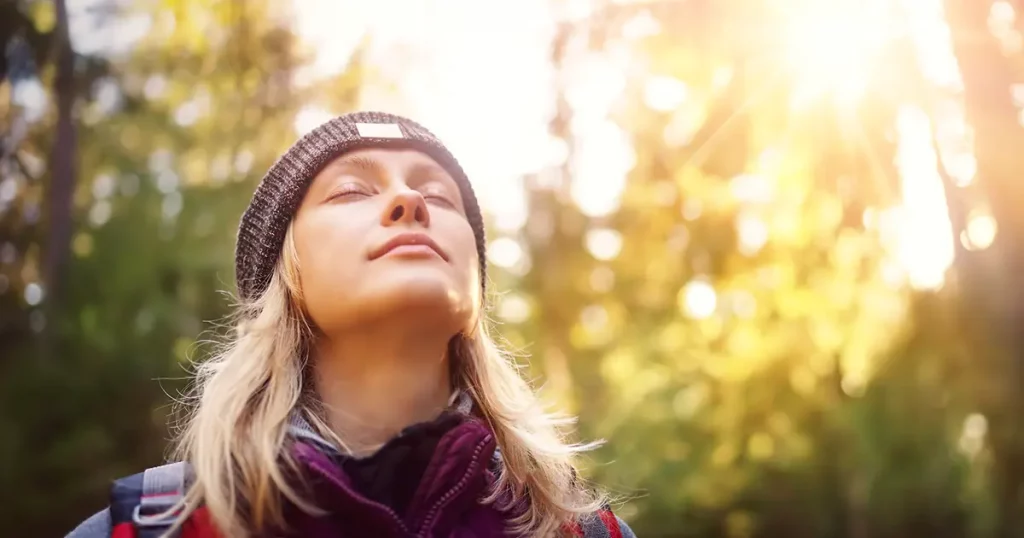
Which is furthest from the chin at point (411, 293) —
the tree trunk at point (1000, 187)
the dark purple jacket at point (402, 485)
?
the tree trunk at point (1000, 187)

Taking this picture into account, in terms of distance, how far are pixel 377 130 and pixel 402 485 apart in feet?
2.86

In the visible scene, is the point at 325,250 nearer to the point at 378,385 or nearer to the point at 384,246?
the point at 384,246

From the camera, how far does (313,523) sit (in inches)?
65.2

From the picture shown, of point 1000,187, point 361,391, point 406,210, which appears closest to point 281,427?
point 361,391

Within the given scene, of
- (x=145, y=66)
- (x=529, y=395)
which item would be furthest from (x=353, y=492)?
(x=145, y=66)

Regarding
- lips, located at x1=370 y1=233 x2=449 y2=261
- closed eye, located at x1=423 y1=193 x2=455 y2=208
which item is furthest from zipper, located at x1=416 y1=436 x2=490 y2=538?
closed eye, located at x1=423 y1=193 x2=455 y2=208

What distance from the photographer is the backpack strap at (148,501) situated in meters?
1.67

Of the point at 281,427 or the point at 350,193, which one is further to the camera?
the point at 350,193

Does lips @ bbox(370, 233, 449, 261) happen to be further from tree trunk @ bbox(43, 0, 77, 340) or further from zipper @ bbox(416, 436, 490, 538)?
tree trunk @ bbox(43, 0, 77, 340)

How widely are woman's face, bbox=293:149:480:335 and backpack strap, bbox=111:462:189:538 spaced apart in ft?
1.46

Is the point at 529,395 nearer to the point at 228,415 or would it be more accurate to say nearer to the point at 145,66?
the point at 228,415

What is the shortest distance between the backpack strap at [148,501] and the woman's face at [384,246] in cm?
44

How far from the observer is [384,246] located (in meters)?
1.86

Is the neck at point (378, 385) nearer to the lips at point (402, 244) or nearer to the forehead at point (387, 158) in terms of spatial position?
the lips at point (402, 244)
